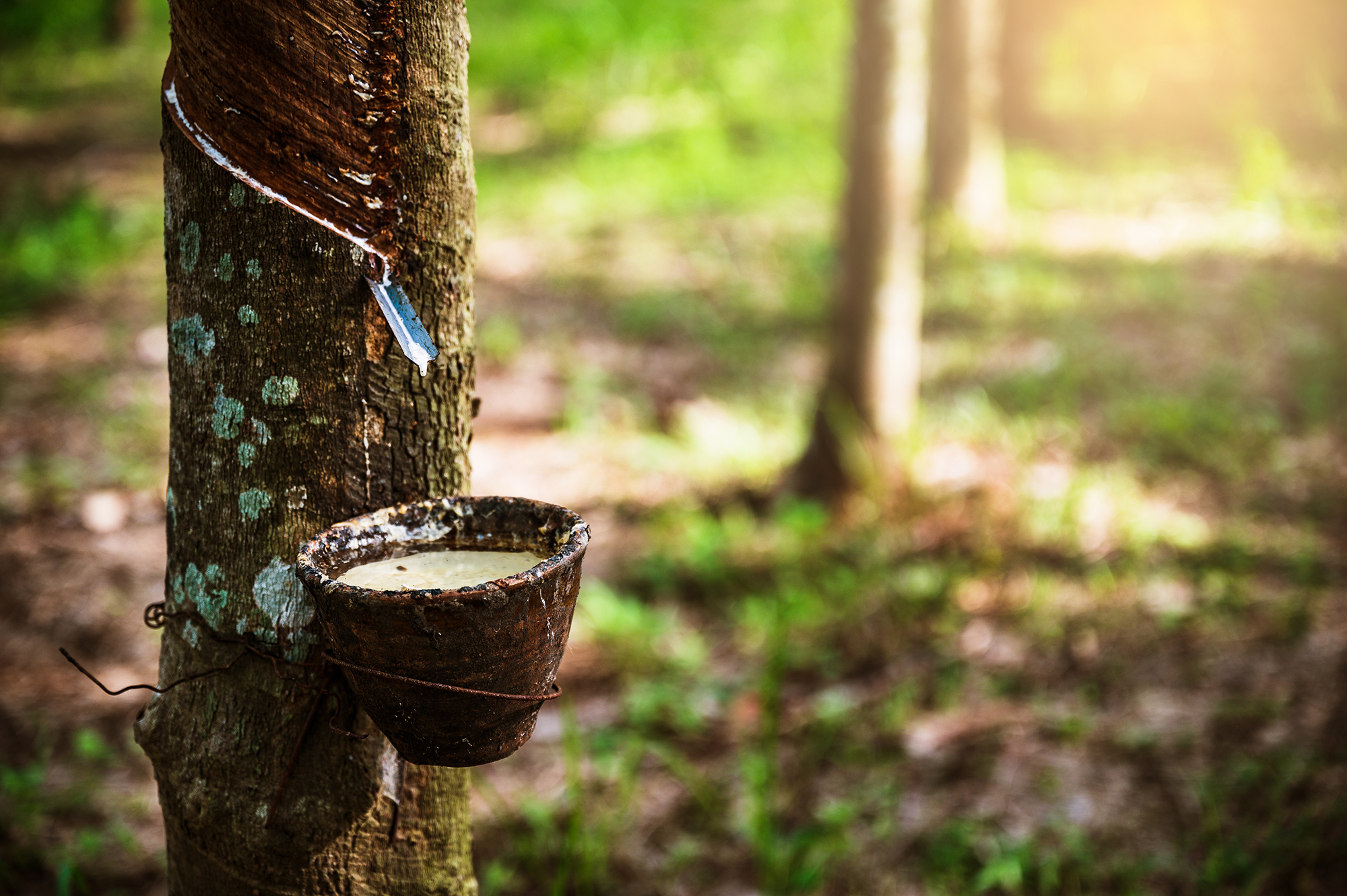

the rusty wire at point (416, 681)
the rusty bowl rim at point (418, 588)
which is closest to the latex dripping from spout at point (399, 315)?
the rusty bowl rim at point (418, 588)

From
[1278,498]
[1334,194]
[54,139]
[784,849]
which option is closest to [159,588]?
[784,849]

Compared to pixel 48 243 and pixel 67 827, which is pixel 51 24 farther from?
pixel 67 827

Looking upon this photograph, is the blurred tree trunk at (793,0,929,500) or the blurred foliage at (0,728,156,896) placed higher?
the blurred tree trunk at (793,0,929,500)

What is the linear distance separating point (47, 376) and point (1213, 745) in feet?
17.7

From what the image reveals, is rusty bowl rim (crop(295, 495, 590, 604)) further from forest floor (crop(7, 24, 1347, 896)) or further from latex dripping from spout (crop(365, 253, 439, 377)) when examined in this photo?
forest floor (crop(7, 24, 1347, 896))

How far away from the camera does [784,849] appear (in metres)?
2.24

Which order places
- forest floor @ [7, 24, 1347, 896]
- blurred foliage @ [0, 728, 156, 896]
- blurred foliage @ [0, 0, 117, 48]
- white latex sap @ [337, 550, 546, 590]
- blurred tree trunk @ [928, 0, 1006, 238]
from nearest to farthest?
white latex sap @ [337, 550, 546, 590]
blurred foliage @ [0, 728, 156, 896]
forest floor @ [7, 24, 1347, 896]
blurred tree trunk @ [928, 0, 1006, 238]
blurred foliage @ [0, 0, 117, 48]

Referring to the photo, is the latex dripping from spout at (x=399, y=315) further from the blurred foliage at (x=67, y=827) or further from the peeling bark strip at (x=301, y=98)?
the blurred foliage at (x=67, y=827)

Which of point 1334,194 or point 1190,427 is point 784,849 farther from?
point 1334,194

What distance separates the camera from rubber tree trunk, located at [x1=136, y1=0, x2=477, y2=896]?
3.59 feet

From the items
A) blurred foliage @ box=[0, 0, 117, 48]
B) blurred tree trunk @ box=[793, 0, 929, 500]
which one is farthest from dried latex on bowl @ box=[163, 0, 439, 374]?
blurred foliage @ box=[0, 0, 117, 48]

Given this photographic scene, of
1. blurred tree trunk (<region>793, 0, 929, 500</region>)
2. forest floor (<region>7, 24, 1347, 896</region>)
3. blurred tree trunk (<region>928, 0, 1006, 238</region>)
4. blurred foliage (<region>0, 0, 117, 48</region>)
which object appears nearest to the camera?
forest floor (<region>7, 24, 1347, 896</region>)

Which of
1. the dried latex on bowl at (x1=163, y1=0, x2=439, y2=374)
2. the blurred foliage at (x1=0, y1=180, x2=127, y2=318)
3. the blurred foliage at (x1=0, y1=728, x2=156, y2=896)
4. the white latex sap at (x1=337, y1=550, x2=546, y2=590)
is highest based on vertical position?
the dried latex on bowl at (x1=163, y1=0, x2=439, y2=374)

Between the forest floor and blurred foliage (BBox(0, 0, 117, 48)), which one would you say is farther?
blurred foliage (BBox(0, 0, 117, 48))
